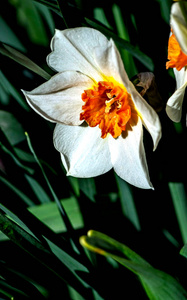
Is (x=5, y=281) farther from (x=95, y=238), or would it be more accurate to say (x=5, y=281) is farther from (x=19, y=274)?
(x=95, y=238)

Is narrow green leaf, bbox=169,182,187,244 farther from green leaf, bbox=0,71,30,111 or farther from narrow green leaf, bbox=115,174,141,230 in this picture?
green leaf, bbox=0,71,30,111

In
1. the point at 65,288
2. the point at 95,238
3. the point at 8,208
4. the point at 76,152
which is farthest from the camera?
the point at 65,288

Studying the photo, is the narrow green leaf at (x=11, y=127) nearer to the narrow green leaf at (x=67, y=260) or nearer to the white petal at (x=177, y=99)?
the narrow green leaf at (x=67, y=260)

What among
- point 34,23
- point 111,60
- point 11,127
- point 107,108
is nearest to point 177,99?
Result: point 111,60

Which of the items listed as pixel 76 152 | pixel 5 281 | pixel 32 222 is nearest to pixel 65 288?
pixel 5 281

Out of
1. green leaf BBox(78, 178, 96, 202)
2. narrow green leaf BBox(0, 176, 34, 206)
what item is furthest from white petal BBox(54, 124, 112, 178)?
narrow green leaf BBox(0, 176, 34, 206)
